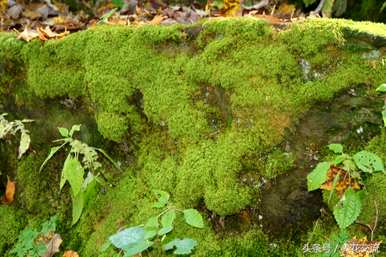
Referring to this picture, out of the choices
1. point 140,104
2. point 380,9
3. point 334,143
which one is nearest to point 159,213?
point 140,104

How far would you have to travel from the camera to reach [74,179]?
3.01 meters

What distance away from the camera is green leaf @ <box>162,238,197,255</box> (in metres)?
2.51

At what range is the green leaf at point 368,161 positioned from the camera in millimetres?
2365

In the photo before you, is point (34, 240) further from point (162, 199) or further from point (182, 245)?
point (182, 245)

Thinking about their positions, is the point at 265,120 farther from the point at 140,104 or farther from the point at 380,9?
the point at 380,9

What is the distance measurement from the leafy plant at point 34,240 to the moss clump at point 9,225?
3.3 inches

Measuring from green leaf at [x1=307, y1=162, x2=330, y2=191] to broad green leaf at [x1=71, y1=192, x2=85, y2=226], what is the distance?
1554 mm

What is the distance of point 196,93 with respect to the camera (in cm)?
295

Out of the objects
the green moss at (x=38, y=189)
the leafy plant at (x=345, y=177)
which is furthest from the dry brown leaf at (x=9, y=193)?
the leafy plant at (x=345, y=177)

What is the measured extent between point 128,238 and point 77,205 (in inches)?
33.2

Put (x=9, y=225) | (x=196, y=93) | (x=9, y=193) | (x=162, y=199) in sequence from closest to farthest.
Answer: (x=162, y=199) → (x=196, y=93) → (x=9, y=225) → (x=9, y=193)

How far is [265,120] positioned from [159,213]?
834 millimetres

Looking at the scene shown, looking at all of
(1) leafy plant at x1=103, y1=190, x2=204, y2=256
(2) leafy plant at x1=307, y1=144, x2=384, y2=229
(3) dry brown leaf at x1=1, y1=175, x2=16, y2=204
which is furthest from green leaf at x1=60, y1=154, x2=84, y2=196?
(2) leafy plant at x1=307, y1=144, x2=384, y2=229

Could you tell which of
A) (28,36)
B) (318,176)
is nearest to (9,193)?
(28,36)
